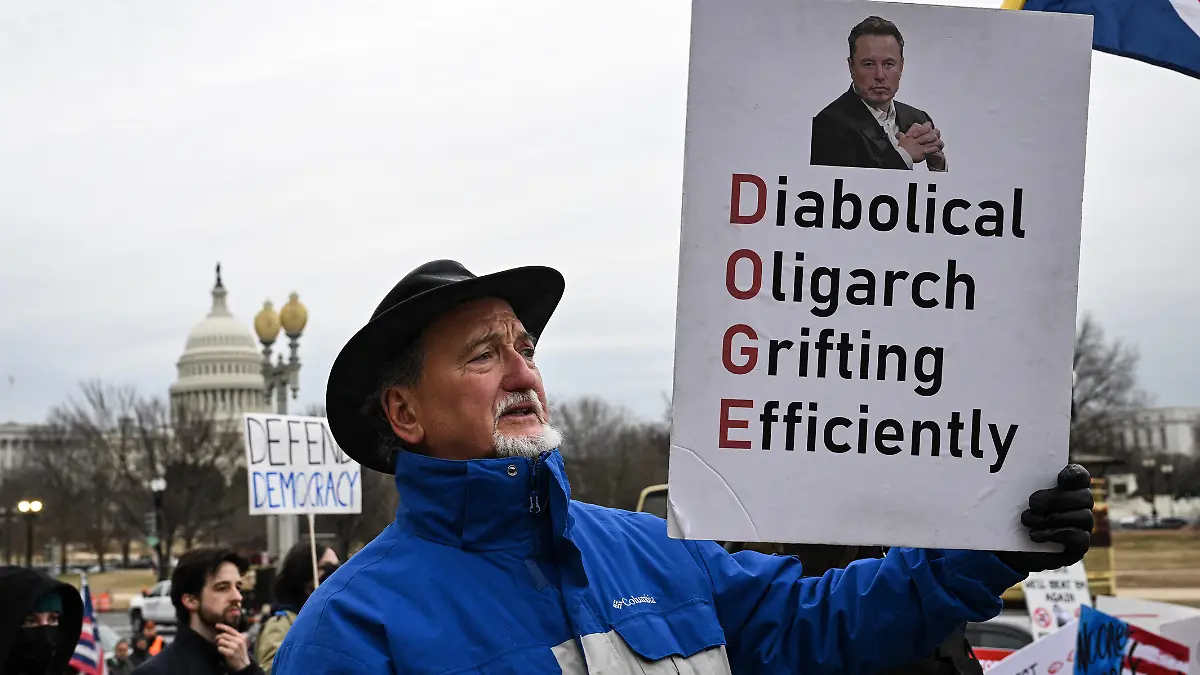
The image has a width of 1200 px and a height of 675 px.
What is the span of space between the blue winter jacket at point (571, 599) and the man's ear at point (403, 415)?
0.19 metres

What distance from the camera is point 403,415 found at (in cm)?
344

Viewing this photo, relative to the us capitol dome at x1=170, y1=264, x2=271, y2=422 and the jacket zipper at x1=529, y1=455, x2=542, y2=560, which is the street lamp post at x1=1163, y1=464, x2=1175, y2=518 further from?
the jacket zipper at x1=529, y1=455, x2=542, y2=560

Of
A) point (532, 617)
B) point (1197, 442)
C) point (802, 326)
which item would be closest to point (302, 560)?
point (532, 617)

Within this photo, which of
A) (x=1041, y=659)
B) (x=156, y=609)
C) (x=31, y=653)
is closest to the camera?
(x=31, y=653)

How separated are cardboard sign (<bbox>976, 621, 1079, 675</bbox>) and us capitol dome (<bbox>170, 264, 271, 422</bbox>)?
344 ft

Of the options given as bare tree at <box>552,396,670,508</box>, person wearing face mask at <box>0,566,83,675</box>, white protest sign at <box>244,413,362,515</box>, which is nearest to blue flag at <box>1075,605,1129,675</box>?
person wearing face mask at <box>0,566,83,675</box>

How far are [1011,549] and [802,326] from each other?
554mm

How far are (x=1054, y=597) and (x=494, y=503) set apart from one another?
1112 centimetres

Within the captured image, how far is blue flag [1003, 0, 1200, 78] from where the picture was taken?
5512 millimetres

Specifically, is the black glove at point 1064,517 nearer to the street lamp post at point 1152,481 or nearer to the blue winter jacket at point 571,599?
the blue winter jacket at point 571,599

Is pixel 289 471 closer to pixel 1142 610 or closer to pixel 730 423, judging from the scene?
pixel 1142 610

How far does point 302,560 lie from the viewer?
8047 mm

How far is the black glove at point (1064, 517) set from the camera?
8.42 ft

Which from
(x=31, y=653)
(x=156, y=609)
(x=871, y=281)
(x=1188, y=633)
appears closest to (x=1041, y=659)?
(x=1188, y=633)
